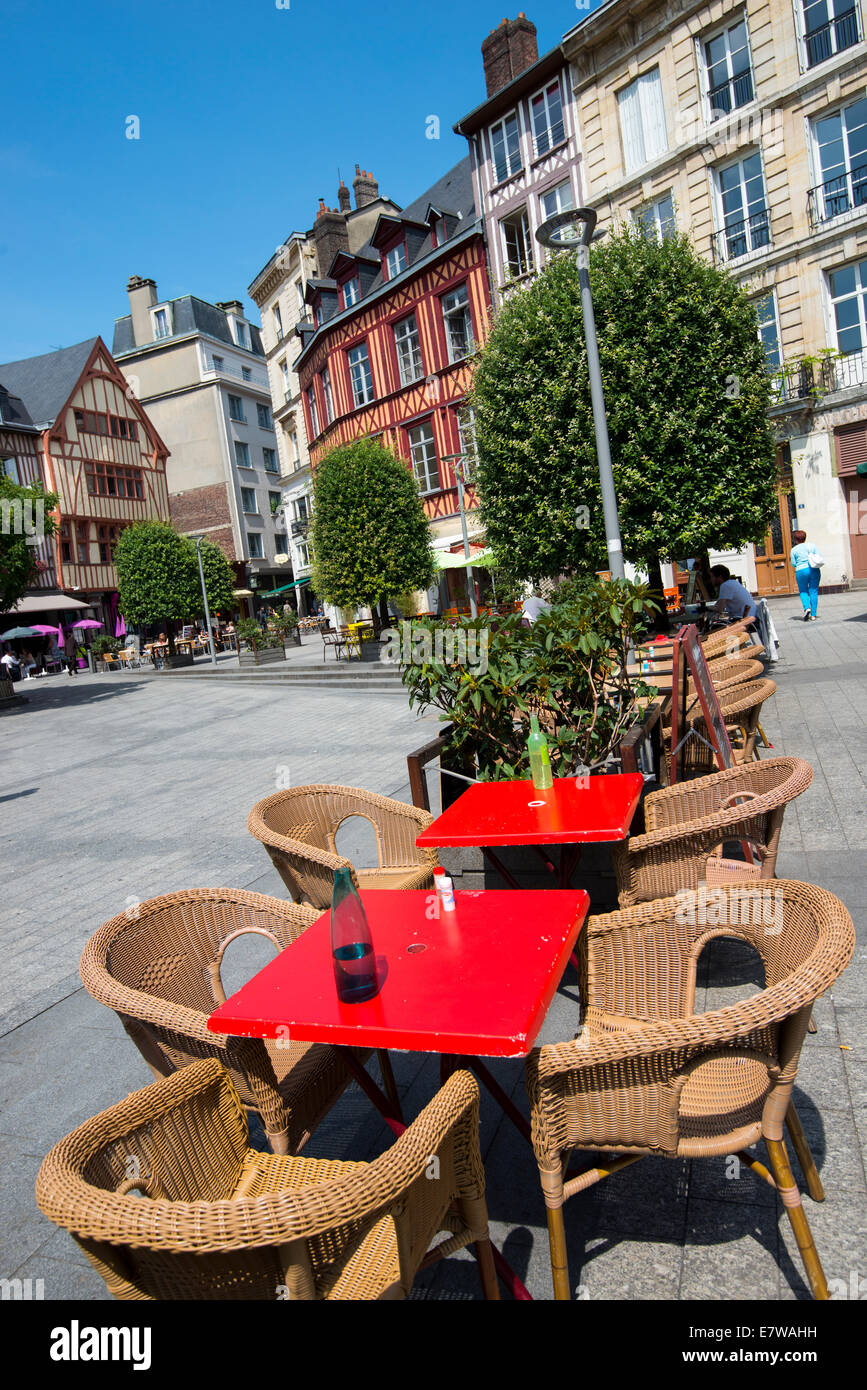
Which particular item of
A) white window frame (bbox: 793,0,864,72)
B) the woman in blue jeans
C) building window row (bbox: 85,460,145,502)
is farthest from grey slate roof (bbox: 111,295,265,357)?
the woman in blue jeans

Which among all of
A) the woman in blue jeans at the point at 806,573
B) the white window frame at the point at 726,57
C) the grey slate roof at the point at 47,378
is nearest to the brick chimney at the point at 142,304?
the grey slate roof at the point at 47,378

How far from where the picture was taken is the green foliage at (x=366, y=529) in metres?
23.2

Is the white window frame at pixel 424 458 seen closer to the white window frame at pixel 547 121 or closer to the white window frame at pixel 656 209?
the white window frame at pixel 547 121

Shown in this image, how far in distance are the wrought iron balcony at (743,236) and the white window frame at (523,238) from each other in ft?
18.0

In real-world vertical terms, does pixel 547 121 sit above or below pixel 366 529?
above

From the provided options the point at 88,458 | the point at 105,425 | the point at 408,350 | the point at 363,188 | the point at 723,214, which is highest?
the point at 363,188

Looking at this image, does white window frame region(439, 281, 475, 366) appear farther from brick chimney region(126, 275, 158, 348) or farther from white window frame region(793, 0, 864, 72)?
brick chimney region(126, 275, 158, 348)

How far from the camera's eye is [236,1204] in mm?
1469

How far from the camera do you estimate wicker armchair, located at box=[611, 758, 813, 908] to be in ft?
11.0

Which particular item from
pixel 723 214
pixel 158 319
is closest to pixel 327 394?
A: pixel 723 214

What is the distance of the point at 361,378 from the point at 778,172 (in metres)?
15.9

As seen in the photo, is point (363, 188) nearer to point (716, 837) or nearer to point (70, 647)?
point (70, 647)
